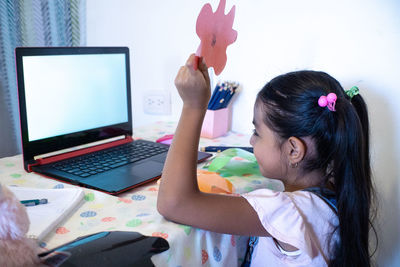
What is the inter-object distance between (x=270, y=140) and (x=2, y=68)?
1.13 metres

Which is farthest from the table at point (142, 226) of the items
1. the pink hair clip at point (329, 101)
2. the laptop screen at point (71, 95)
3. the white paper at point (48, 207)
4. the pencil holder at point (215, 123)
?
the pencil holder at point (215, 123)

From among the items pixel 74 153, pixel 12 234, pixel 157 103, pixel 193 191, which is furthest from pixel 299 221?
pixel 157 103

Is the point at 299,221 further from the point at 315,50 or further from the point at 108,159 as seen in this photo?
the point at 315,50

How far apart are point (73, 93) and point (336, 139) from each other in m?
0.65

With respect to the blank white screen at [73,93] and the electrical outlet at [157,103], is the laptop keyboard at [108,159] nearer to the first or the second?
the blank white screen at [73,93]

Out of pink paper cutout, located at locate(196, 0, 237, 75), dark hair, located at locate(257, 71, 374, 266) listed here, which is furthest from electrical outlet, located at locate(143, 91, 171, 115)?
dark hair, located at locate(257, 71, 374, 266)

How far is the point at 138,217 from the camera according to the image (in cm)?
62

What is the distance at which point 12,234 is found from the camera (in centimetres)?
42

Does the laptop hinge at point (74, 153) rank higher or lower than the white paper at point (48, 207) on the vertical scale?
higher

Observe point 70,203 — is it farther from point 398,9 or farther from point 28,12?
point 28,12

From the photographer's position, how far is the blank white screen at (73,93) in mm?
819

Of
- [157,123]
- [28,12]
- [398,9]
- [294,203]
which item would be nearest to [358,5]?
[398,9]

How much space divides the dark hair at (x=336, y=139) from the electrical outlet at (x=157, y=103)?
0.76m

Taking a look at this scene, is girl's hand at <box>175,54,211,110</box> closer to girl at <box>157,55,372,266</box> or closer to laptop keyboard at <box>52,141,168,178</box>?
girl at <box>157,55,372,266</box>
